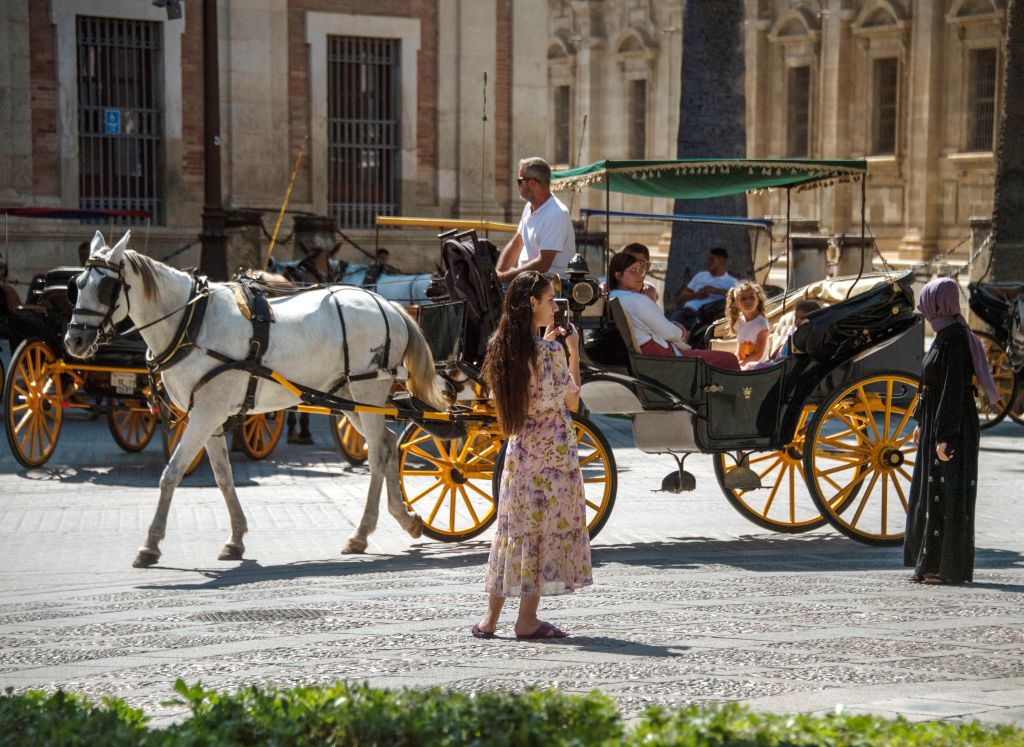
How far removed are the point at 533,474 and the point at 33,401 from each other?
7553 millimetres

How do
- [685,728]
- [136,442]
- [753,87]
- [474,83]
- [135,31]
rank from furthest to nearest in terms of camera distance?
[753,87], [474,83], [135,31], [136,442], [685,728]

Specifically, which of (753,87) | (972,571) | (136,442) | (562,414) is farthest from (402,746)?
(753,87)

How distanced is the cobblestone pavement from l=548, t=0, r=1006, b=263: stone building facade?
2486 centimetres

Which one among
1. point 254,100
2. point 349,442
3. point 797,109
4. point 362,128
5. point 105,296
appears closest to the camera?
point 105,296

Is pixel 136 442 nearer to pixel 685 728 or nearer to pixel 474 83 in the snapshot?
pixel 685 728

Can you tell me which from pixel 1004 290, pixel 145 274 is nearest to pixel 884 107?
pixel 1004 290

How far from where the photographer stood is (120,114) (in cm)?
2377

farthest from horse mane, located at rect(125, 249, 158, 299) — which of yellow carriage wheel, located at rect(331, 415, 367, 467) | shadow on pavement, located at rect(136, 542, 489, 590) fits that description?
yellow carriage wheel, located at rect(331, 415, 367, 467)

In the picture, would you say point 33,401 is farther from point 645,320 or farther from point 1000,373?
point 1000,373

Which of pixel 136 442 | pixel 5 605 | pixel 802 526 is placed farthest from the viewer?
pixel 136 442

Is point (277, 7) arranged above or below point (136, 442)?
above

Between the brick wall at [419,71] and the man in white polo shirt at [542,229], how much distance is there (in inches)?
586

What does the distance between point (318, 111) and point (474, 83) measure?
8.34 ft

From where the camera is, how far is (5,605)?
837 centimetres
